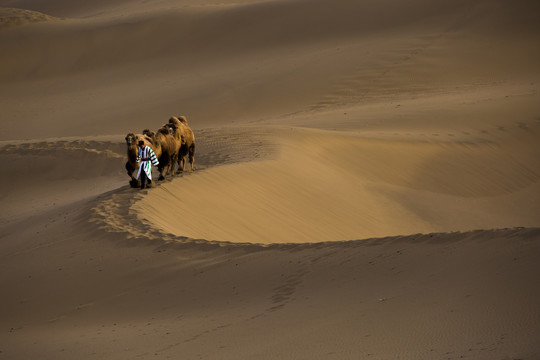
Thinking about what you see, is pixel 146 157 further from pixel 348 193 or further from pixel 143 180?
pixel 348 193

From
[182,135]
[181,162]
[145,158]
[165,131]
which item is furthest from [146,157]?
[181,162]

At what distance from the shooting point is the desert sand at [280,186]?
887cm

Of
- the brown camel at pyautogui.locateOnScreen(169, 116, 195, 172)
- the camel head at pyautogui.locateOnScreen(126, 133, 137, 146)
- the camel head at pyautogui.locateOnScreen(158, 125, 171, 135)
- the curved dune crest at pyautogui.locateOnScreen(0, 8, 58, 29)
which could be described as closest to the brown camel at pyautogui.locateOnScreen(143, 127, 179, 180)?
the camel head at pyautogui.locateOnScreen(158, 125, 171, 135)

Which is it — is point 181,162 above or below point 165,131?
below

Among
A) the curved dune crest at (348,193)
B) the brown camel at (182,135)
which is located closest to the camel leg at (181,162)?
the brown camel at (182,135)

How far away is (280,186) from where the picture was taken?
17.3 m

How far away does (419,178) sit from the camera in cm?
2020

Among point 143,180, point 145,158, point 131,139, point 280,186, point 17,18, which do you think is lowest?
point 280,186

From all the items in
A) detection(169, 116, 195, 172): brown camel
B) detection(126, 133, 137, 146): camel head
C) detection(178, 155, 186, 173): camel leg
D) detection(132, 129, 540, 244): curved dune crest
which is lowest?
detection(132, 129, 540, 244): curved dune crest

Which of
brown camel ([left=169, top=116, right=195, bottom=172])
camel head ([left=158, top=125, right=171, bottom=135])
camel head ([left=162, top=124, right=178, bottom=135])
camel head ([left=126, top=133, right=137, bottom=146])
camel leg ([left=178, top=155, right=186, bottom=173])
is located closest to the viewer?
camel head ([left=126, top=133, right=137, bottom=146])

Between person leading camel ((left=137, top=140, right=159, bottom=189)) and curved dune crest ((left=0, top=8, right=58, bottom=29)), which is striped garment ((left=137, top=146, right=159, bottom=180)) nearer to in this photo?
person leading camel ((left=137, top=140, right=159, bottom=189))

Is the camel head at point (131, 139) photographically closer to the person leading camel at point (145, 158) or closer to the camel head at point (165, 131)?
the person leading camel at point (145, 158)

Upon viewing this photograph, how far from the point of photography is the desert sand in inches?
349

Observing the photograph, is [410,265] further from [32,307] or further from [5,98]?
[5,98]
